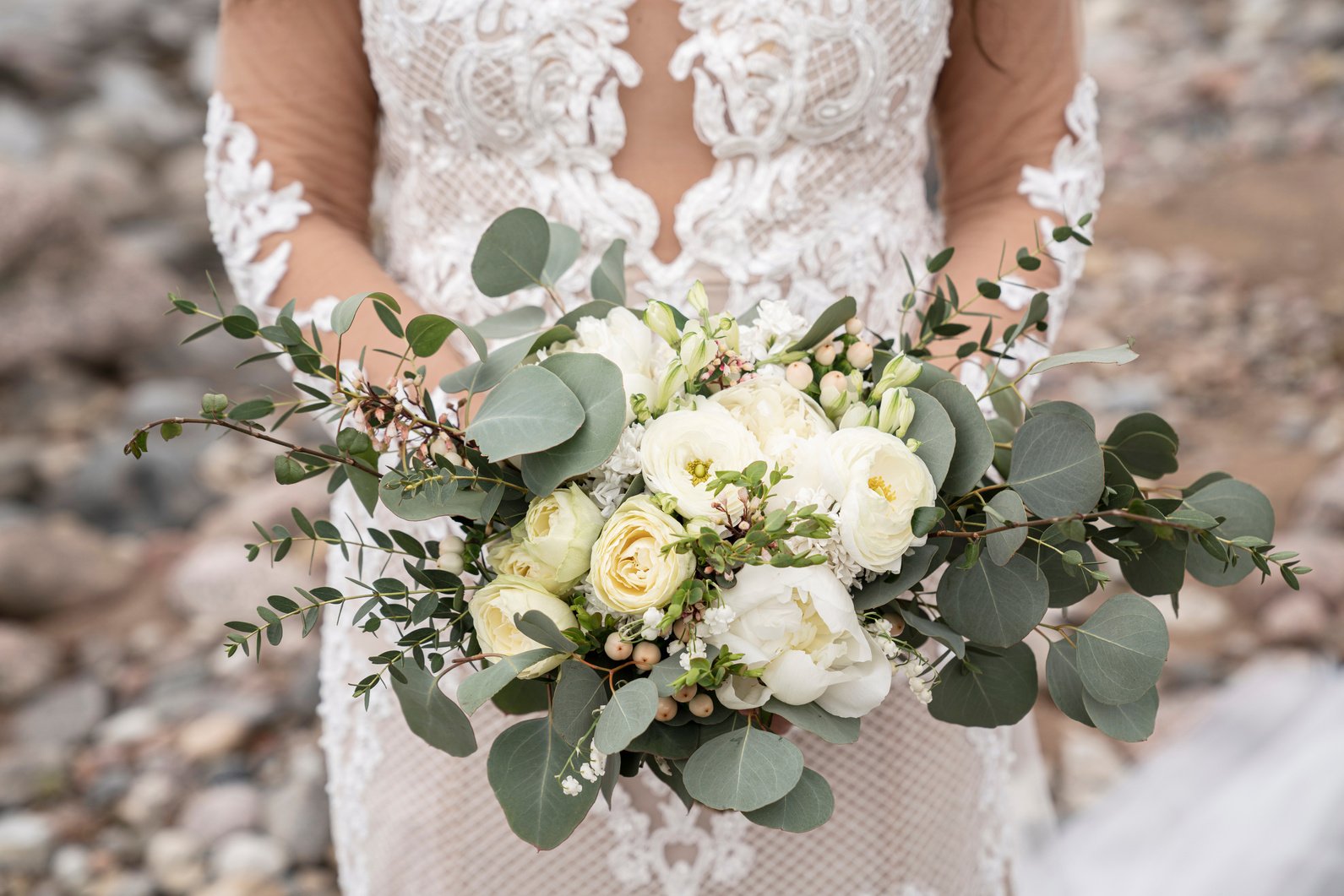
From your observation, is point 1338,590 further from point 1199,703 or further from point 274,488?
point 274,488

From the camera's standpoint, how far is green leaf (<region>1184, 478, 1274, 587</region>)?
112 cm

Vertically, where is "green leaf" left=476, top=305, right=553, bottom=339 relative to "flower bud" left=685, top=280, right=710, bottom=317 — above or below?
below

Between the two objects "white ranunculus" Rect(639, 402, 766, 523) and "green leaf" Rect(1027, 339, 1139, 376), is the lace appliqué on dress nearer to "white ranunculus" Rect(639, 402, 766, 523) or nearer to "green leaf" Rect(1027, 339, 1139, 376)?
"white ranunculus" Rect(639, 402, 766, 523)

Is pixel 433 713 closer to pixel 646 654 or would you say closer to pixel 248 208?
pixel 646 654

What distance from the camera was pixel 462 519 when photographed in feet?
3.63

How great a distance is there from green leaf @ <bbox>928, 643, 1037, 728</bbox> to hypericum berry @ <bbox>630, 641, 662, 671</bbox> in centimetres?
31

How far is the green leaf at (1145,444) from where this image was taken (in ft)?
3.75

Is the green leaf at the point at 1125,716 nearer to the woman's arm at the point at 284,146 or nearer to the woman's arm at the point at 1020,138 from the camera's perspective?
the woman's arm at the point at 1020,138

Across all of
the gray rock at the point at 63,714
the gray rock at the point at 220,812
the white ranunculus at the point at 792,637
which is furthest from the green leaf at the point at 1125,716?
the gray rock at the point at 63,714

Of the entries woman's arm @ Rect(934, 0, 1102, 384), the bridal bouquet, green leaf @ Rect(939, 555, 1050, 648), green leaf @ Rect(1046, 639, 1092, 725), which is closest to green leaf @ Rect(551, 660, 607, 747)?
the bridal bouquet

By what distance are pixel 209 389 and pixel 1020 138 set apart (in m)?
5.03

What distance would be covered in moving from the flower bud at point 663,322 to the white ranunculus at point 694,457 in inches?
4.7

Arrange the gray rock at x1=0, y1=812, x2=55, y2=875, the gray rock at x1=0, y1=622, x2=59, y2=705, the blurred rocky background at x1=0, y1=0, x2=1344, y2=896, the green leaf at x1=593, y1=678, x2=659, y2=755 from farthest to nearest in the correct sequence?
the gray rock at x1=0, y1=622, x2=59, y2=705 → the blurred rocky background at x1=0, y1=0, x2=1344, y2=896 → the gray rock at x1=0, y1=812, x2=55, y2=875 → the green leaf at x1=593, y1=678, x2=659, y2=755

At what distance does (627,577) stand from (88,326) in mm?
5596
